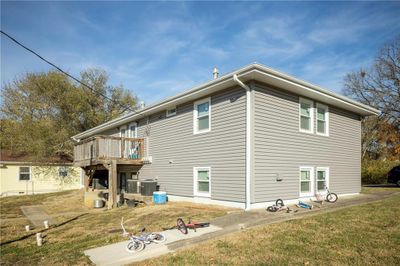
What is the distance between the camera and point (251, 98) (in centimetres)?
985

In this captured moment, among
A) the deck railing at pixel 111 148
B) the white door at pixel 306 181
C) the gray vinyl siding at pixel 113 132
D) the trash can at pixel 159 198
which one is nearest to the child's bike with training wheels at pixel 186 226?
the trash can at pixel 159 198

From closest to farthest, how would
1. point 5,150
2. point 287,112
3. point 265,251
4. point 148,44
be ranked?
point 265,251
point 287,112
point 148,44
point 5,150

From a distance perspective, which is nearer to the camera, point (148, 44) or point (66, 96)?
point (148, 44)

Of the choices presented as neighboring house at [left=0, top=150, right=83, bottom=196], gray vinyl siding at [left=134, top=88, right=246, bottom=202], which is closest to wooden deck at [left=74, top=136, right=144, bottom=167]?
gray vinyl siding at [left=134, top=88, right=246, bottom=202]

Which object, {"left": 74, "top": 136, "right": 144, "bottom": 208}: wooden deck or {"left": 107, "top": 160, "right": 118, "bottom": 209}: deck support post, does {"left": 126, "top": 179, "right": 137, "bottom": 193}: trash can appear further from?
{"left": 107, "top": 160, "right": 118, "bottom": 209}: deck support post

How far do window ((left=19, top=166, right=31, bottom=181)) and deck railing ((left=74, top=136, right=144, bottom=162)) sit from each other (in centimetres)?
1154

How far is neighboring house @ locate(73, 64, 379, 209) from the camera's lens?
32.6 feet

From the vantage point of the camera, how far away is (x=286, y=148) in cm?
1100

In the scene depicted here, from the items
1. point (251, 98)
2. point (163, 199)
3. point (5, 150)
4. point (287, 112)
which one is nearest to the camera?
point (251, 98)

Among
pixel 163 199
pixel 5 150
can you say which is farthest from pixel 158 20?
pixel 5 150

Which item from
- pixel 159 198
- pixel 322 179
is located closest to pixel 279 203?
pixel 322 179

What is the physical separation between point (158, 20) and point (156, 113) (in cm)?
471

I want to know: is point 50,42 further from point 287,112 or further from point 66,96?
point 66,96

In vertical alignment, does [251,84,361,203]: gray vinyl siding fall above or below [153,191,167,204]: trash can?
above
